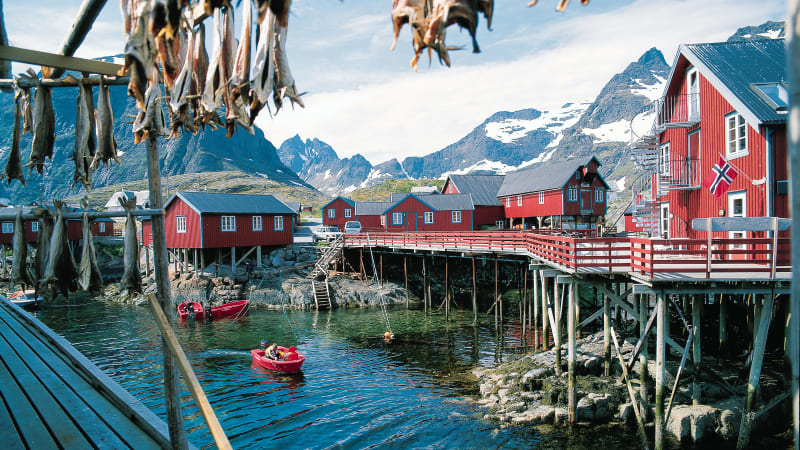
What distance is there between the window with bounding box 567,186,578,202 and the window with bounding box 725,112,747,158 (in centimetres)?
2775

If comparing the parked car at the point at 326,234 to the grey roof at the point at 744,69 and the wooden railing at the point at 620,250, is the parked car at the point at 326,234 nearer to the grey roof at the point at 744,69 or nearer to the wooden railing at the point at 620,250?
the wooden railing at the point at 620,250

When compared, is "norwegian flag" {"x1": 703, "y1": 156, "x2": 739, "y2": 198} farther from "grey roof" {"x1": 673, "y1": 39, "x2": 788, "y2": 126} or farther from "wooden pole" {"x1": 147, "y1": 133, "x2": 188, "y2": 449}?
"wooden pole" {"x1": 147, "y1": 133, "x2": 188, "y2": 449}

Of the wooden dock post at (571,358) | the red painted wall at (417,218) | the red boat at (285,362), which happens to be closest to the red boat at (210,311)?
the red boat at (285,362)

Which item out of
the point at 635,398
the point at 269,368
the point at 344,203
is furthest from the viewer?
the point at 344,203

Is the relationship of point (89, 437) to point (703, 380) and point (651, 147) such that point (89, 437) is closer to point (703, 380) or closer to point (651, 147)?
point (703, 380)

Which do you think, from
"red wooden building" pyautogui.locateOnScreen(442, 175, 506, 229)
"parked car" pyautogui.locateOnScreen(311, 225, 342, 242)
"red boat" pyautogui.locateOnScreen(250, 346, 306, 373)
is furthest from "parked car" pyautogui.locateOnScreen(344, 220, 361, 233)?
"red boat" pyautogui.locateOnScreen(250, 346, 306, 373)

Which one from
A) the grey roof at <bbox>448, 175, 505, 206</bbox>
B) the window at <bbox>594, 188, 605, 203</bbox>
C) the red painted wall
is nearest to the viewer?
the window at <bbox>594, 188, 605, 203</bbox>

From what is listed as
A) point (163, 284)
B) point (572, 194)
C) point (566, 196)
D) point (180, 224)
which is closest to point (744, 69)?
point (163, 284)

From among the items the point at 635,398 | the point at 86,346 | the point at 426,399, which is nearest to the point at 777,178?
the point at 635,398

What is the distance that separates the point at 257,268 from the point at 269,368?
21.1 metres

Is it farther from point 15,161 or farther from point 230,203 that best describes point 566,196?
point 15,161

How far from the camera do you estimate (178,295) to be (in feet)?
114

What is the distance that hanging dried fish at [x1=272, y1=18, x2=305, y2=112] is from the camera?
123 inches

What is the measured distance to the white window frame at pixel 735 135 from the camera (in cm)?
1703
